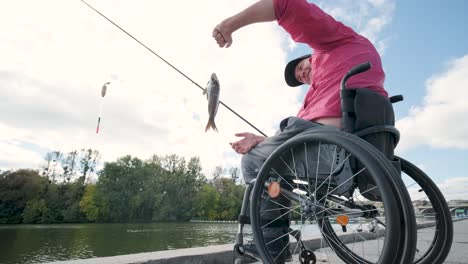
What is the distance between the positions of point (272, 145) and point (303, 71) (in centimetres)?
75

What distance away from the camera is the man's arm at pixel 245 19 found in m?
1.70

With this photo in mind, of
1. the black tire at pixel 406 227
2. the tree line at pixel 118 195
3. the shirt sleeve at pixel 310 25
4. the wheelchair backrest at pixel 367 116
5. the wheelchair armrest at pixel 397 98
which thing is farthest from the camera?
the tree line at pixel 118 195

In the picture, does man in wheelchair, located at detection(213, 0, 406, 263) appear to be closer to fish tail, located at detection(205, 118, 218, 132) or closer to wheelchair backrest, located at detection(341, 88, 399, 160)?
wheelchair backrest, located at detection(341, 88, 399, 160)

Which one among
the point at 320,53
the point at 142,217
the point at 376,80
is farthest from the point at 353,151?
the point at 142,217

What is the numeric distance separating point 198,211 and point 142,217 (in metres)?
11.7

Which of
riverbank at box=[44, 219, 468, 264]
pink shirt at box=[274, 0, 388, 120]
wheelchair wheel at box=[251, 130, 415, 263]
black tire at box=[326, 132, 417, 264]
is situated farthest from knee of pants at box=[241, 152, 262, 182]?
riverbank at box=[44, 219, 468, 264]

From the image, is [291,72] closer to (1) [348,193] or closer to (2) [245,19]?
(2) [245,19]

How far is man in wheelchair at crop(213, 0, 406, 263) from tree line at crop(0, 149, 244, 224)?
2264 inches

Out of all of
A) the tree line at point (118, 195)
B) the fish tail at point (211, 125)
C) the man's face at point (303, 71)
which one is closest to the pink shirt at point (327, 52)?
the man's face at point (303, 71)

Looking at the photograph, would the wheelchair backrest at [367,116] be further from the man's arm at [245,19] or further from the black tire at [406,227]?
the man's arm at [245,19]

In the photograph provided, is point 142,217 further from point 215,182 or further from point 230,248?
point 230,248

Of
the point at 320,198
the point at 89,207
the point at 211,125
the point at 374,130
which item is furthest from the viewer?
the point at 89,207

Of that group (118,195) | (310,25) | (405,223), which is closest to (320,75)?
(310,25)

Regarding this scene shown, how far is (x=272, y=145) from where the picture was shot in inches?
73.4
